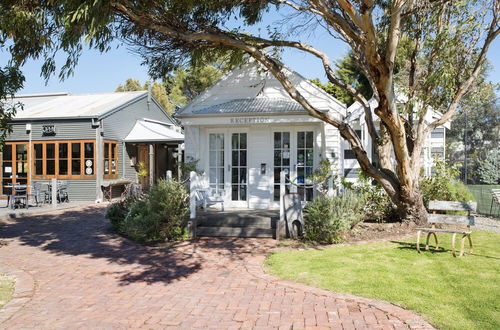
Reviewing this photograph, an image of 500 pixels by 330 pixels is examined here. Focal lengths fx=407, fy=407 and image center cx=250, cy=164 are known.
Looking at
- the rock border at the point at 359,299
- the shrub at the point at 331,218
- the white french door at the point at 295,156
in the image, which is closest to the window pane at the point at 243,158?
the white french door at the point at 295,156

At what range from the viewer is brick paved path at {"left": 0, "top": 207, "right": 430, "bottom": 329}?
4.48 m

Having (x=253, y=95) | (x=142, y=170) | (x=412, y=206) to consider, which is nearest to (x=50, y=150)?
(x=142, y=170)

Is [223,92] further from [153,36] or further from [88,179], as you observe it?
[88,179]

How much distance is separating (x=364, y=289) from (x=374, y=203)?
531cm

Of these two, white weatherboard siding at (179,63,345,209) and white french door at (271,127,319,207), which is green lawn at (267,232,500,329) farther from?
white weatherboard siding at (179,63,345,209)

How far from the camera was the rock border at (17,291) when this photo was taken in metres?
4.84

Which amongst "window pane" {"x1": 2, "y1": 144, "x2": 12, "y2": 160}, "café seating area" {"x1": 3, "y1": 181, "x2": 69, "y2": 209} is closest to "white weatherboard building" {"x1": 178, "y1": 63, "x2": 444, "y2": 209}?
"café seating area" {"x1": 3, "y1": 181, "x2": 69, "y2": 209}

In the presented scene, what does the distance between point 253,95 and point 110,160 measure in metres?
9.05

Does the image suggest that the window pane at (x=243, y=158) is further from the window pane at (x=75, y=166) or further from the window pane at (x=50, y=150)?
the window pane at (x=50, y=150)

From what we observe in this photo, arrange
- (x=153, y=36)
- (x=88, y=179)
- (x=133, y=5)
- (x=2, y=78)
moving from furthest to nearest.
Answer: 1. (x=88, y=179)
2. (x=153, y=36)
3. (x=2, y=78)
4. (x=133, y=5)

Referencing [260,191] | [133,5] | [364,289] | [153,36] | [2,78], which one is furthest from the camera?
[260,191]

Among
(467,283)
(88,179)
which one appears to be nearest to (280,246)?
(467,283)

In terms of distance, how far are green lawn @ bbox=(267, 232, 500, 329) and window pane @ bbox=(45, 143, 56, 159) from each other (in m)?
14.1

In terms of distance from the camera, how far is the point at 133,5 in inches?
321
